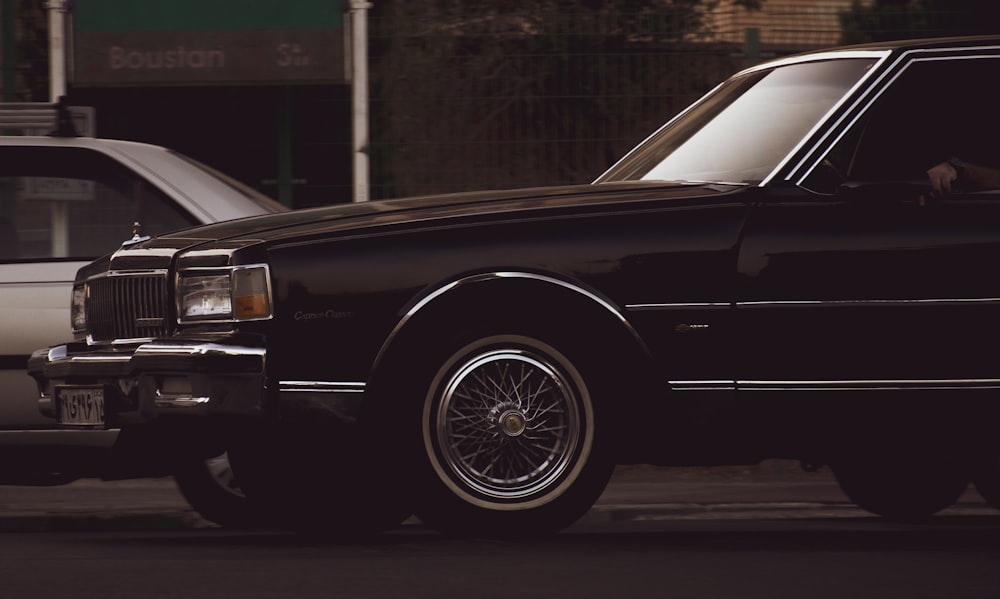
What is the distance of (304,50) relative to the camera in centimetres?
1161

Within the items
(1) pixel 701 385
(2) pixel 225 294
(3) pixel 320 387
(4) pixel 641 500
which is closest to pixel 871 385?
(1) pixel 701 385

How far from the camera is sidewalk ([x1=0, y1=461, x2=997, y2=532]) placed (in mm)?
8570

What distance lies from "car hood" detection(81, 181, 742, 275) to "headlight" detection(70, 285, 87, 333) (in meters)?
0.28

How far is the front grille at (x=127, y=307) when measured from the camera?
23.1ft

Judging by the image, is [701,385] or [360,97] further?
[360,97]

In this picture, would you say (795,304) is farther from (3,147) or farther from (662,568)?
(3,147)

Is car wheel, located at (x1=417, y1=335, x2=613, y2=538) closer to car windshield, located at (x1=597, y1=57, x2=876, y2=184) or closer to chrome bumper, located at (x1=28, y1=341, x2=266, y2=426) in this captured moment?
chrome bumper, located at (x1=28, y1=341, x2=266, y2=426)

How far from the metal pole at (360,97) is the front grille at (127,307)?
414cm

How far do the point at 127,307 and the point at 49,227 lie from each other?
106cm

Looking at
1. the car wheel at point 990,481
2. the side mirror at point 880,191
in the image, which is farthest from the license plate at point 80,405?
the car wheel at point 990,481

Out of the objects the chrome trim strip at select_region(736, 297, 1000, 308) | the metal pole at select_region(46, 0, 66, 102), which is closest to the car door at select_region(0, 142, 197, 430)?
the chrome trim strip at select_region(736, 297, 1000, 308)

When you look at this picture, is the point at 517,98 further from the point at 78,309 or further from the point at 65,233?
the point at 78,309

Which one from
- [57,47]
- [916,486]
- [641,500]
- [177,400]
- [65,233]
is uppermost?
[57,47]

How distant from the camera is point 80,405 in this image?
22.9 ft
